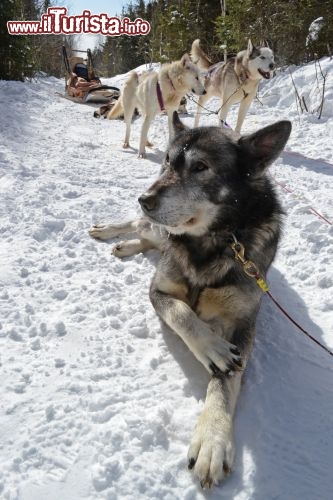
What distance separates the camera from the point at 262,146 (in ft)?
7.40

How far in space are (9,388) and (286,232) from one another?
2927 mm

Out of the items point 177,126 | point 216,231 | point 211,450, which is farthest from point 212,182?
point 211,450

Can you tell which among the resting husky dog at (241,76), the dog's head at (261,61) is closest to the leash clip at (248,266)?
the resting husky dog at (241,76)

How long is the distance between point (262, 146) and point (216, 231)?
0.56 metres

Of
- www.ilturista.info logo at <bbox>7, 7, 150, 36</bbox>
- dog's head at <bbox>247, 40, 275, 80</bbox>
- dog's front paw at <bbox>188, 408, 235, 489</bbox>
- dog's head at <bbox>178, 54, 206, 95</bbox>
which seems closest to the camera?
dog's front paw at <bbox>188, 408, 235, 489</bbox>

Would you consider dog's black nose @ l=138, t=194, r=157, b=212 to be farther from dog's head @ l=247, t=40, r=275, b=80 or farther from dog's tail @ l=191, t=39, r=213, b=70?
dog's tail @ l=191, t=39, r=213, b=70

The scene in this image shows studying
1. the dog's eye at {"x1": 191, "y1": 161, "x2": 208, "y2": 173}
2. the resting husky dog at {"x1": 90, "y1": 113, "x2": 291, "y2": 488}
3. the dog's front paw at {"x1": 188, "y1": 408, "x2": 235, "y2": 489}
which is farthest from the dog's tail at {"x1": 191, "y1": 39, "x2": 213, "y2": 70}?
the dog's front paw at {"x1": 188, "y1": 408, "x2": 235, "y2": 489}

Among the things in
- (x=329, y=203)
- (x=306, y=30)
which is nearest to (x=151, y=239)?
(x=329, y=203)

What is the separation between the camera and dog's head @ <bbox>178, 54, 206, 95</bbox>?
692 centimetres

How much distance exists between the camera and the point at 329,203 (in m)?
4.54

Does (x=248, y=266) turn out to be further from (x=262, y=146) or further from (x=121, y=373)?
(x=121, y=373)

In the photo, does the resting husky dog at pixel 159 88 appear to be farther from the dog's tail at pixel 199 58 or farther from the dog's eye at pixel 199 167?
the dog's eye at pixel 199 167

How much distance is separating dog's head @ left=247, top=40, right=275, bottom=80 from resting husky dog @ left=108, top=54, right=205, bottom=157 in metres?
1.02

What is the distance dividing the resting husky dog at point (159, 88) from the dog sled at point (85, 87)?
371cm
